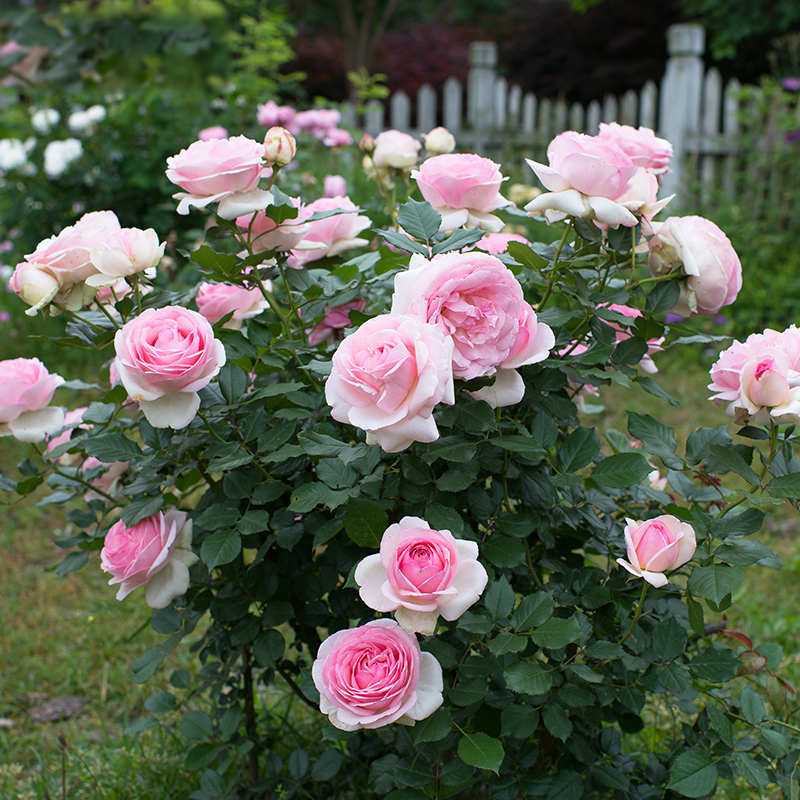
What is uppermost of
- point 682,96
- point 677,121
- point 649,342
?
point 649,342

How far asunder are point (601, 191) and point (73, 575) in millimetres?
2265

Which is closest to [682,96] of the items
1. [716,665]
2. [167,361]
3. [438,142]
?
[438,142]

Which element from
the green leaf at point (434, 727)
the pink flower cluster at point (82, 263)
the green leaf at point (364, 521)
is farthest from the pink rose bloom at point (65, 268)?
the green leaf at point (434, 727)

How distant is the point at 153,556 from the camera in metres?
1.13

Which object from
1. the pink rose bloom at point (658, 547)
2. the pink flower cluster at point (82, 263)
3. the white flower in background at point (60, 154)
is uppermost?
the pink flower cluster at point (82, 263)

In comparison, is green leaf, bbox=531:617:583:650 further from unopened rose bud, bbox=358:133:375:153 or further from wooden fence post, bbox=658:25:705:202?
wooden fence post, bbox=658:25:705:202

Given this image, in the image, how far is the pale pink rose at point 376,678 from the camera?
86 centimetres

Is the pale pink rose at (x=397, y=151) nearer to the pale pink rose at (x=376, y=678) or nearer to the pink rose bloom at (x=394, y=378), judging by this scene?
the pink rose bloom at (x=394, y=378)

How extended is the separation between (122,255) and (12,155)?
3.64 meters

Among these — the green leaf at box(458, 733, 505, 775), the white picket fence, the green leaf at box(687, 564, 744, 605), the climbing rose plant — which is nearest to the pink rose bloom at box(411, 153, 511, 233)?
the climbing rose plant

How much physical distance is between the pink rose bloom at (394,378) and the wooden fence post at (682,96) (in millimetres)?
5718

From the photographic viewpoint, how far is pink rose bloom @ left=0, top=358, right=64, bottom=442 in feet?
3.85

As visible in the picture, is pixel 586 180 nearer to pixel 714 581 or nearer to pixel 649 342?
pixel 649 342

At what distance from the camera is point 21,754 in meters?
1.83
